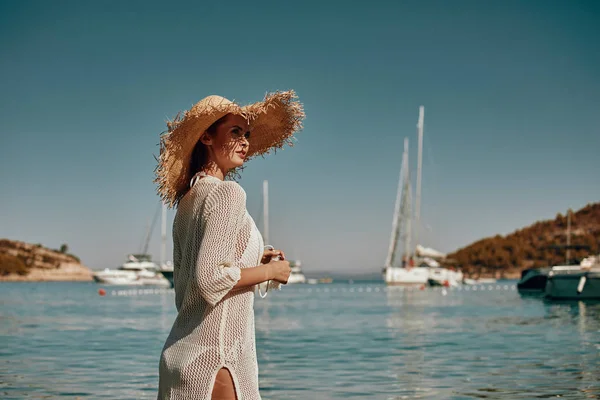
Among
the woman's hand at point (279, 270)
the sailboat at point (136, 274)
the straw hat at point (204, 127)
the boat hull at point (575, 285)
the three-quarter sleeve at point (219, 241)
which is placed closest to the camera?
the three-quarter sleeve at point (219, 241)

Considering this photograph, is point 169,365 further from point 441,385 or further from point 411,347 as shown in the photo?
point 411,347

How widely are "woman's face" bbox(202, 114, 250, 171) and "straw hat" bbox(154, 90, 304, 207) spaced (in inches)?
1.6

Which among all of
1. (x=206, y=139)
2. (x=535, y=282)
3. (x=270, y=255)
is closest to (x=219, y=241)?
(x=270, y=255)

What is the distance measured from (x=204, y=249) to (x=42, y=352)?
15157 mm

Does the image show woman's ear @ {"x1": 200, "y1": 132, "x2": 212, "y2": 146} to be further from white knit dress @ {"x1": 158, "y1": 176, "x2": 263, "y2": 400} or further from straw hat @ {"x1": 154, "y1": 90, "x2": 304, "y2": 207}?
white knit dress @ {"x1": 158, "y1": 176, "x2": 263, "y2": 400}

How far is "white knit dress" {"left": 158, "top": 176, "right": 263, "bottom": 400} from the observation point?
8.02 ft

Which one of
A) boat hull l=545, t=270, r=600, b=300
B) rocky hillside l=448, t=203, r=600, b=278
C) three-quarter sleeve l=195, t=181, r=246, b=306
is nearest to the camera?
three-quarter sleeve l=195, t=181, r=246, b=306

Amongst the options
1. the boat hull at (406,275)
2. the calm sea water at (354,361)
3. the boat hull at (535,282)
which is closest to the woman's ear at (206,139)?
the calm sea water at (354,361)

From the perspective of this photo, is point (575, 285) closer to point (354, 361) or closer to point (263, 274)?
point (354, 361)

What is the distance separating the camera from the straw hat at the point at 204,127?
277 centimetres

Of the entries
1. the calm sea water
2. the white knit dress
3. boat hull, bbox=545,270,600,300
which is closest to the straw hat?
the white knit dress

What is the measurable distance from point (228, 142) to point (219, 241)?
0.48 m

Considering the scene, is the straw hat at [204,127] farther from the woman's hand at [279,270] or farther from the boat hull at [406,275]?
the boat hull at [406,275]

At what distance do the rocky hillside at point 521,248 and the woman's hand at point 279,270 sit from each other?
503ft
